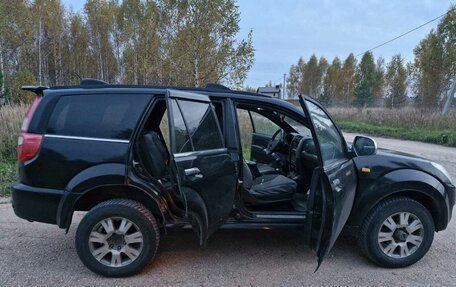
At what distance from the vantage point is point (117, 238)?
10.7 feet

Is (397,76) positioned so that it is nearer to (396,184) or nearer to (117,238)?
(396,184)

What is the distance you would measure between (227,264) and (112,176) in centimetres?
145

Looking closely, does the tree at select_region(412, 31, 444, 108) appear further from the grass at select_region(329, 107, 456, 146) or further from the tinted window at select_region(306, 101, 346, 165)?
the tinted window at select_region(306, 101, 346, 165)

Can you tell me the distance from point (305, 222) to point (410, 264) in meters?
1.21

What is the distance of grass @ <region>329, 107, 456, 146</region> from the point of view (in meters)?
15.6

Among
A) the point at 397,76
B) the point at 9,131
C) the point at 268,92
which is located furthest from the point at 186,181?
the point at 397,76

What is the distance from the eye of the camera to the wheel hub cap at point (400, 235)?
3.47m

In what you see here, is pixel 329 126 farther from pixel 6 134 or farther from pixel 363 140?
pixel 6 134

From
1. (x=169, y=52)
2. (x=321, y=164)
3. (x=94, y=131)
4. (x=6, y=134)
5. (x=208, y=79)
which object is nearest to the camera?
(x=321, y=164)

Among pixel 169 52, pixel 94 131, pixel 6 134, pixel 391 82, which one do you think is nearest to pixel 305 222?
pixel 94 131

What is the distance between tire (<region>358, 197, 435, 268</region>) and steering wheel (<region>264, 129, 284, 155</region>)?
169cm

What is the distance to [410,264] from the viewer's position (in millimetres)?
3498

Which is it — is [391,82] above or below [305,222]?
above

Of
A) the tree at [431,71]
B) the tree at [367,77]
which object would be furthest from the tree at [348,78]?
the tree at [431,71]
